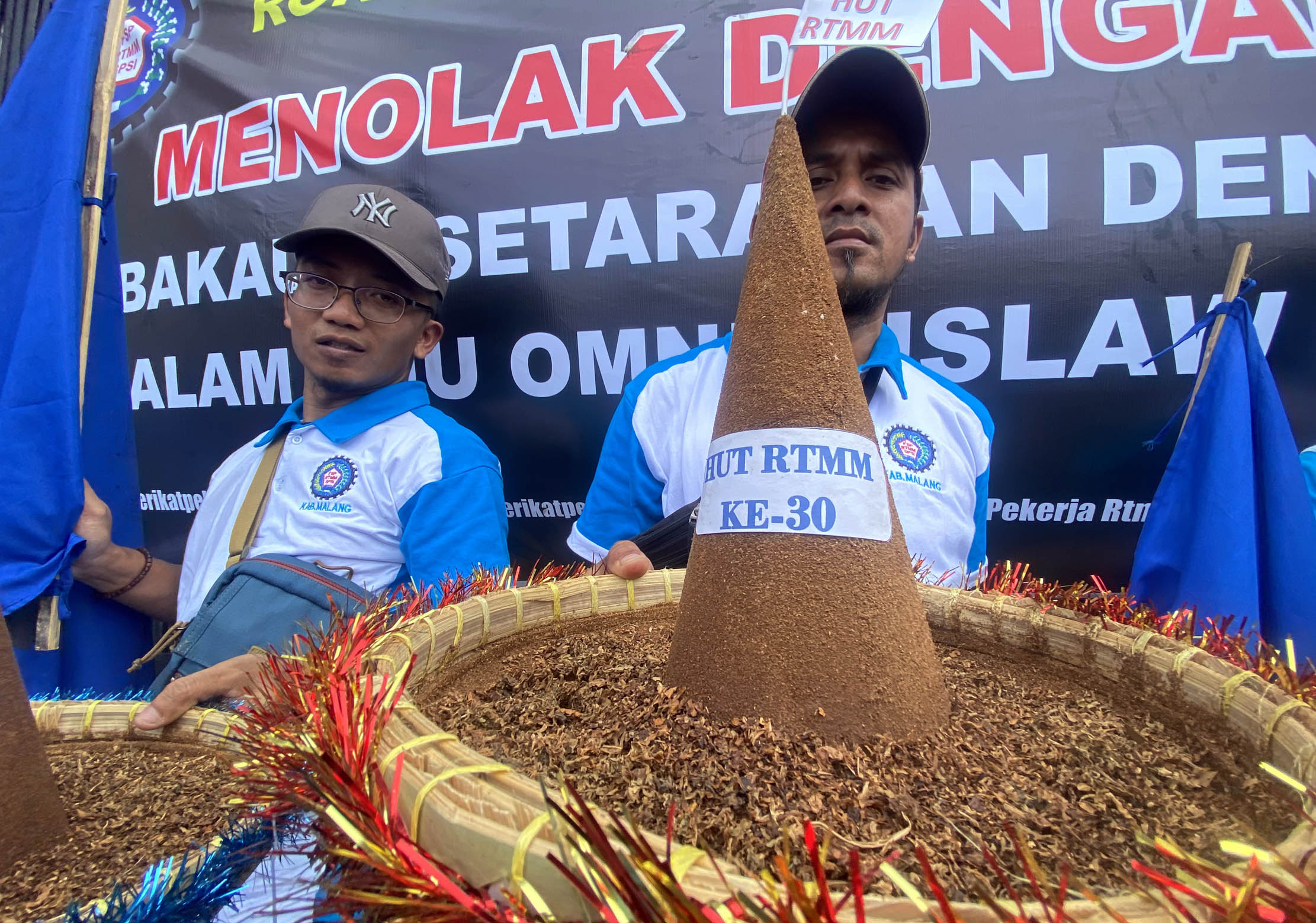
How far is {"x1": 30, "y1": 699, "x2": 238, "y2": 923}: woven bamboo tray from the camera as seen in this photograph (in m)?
1.08

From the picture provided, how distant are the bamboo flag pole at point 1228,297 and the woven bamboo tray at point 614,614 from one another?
3.77ft

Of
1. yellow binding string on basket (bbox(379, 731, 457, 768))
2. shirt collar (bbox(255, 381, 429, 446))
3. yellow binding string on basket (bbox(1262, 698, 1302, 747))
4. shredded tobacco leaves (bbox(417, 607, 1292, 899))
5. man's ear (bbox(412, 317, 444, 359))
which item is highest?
man's ear (bbox(412, 317, 444, 359))

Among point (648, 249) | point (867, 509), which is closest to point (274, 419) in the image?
point (648, 249)

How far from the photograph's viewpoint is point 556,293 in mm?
2352

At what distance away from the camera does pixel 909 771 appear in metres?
0.62

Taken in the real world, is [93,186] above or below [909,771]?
above

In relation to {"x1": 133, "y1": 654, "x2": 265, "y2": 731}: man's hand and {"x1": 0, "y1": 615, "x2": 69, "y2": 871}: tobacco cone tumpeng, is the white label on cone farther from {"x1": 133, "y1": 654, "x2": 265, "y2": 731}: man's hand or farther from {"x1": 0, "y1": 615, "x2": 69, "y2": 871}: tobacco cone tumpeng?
{"x1": 0, "y1": 615, "x2": 69, "y2": 871}: tobacco cone tumpeng

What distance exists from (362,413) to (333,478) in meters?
0.22

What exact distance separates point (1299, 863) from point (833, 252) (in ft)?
4.83

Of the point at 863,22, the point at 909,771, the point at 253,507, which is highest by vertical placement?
the point at 863,22

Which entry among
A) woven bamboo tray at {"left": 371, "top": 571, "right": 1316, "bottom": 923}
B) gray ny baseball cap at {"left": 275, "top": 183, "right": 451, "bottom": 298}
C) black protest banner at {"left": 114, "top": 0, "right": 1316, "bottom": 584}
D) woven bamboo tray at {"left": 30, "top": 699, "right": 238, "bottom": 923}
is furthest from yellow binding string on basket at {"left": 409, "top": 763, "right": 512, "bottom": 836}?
black protest banner at {"left": 114, "top": 0, "right": 1316, "bottom": 584}

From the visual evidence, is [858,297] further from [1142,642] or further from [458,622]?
[458,622]

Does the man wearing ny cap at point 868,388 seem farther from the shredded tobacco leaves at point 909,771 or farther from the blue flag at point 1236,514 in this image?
the shredded tobacco leaves at point 909,771

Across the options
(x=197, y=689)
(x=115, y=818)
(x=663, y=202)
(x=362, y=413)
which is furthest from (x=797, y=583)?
(x=663, y=202)
